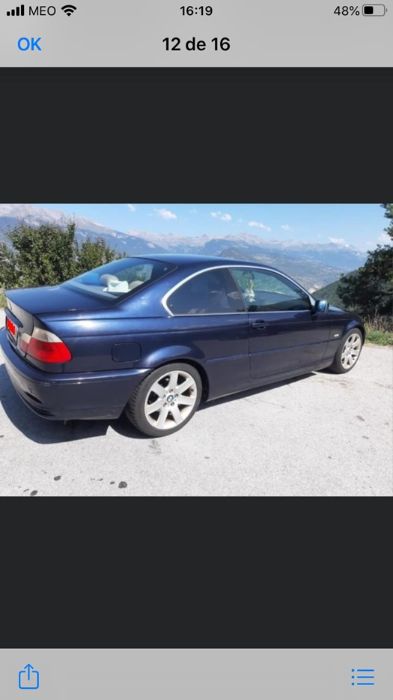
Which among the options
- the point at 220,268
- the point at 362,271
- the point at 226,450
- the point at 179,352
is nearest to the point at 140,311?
the point at 179,352

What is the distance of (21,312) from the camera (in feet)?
8.13

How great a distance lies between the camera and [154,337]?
8.29 ft

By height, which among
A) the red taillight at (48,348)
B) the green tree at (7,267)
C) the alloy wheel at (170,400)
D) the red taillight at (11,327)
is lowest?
the alloy wheel at (170,400)

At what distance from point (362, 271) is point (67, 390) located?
1859 cm

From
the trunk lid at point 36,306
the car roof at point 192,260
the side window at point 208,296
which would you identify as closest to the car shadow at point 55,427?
the trunk lid at point 36,306

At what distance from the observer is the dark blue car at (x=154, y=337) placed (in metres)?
2.27

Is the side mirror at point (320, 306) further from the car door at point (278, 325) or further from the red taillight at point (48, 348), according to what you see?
the red taillight at point (48, 348)

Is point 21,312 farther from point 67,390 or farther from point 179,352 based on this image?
point 179,352
